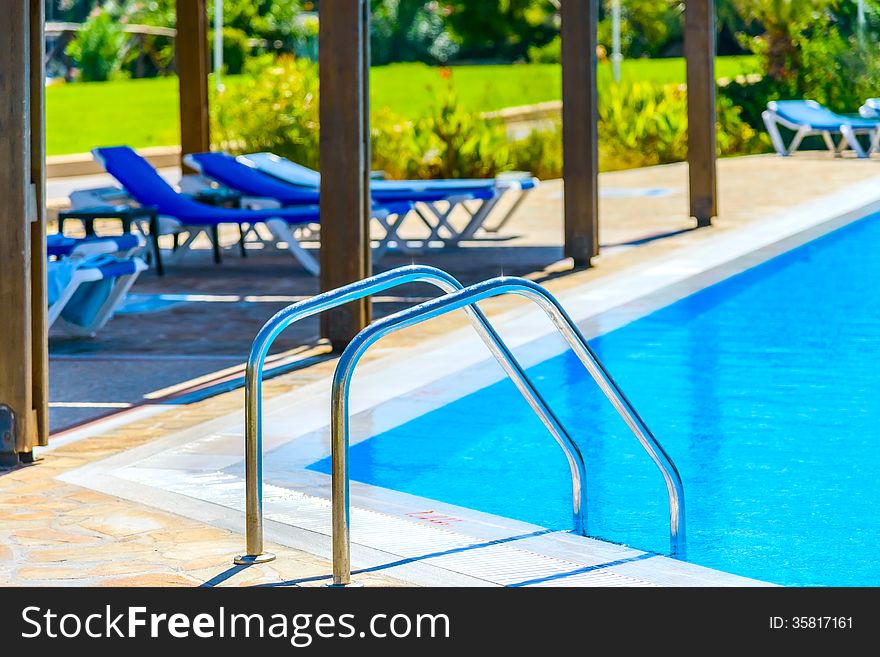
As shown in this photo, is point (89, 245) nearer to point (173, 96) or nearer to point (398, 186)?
point (398, 186)

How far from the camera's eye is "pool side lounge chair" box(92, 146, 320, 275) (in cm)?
1174

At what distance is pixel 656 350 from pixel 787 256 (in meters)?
4.07

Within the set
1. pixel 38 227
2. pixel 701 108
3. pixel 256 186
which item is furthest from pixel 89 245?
pixel 701 108

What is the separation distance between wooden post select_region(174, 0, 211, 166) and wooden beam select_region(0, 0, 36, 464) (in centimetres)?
911

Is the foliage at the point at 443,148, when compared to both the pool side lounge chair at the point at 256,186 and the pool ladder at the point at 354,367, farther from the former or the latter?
the pool ladder at the point at 354,367

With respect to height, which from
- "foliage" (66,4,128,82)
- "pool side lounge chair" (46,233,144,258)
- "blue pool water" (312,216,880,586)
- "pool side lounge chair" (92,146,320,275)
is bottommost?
"blue pool water" (312,216,880,586)

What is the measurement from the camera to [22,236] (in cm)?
603

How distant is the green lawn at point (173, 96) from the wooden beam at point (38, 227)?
65.4 ft

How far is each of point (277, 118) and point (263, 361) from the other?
1437 cm

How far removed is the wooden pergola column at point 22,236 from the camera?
5945 mm

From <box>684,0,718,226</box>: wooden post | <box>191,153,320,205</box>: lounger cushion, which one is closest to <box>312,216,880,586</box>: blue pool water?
<box>191,153,320,205</box>: lounger cushion

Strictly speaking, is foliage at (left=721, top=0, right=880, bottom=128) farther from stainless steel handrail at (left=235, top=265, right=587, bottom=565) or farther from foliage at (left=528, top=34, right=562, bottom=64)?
stainless steel handrail at (left=235, top=265, right=587, bottom=565)

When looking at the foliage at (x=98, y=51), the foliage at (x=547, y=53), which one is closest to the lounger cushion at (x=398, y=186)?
the foliage at (x=98, y=51)

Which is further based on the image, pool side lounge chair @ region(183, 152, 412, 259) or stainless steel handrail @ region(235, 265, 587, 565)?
pool side lounge chair @ region(183, 152, 412, 259)
